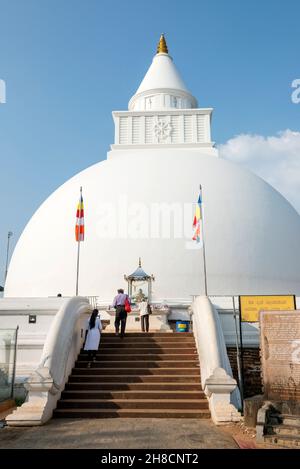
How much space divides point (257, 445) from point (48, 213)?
16.5 metres

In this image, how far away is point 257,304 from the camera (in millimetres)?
10273

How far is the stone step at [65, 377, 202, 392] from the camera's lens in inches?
362

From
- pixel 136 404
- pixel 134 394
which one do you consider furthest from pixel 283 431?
pixel 134 394

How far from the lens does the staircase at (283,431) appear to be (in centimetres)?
618

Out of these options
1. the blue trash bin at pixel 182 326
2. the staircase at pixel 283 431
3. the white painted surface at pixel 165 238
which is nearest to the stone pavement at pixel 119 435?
the staircase at pixel 283 431

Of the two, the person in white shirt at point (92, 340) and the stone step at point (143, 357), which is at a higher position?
the person in white shirt at point (92, 340)

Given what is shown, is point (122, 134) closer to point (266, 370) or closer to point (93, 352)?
point (93, 352)

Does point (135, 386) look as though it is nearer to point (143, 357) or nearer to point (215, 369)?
point (143, 357)

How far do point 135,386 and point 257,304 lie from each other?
354 cm

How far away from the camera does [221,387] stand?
318 inches

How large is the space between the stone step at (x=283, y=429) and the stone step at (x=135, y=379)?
9.82 feet

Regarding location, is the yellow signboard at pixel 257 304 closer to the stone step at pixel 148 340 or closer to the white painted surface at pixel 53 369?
the stone step at pixel 148 340

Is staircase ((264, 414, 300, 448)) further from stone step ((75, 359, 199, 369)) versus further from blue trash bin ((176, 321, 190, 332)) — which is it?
blue trash bin ((176, 321, 190, 332))
